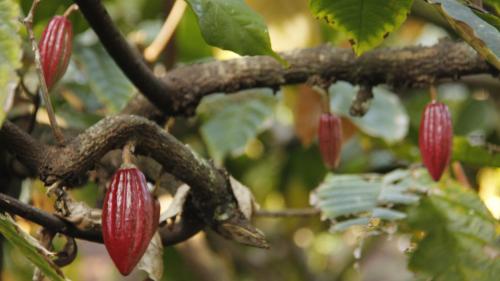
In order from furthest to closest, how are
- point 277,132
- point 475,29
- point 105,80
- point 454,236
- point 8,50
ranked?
point 277,132
point 105,80
point 454,236
point 475,29
point 8,50

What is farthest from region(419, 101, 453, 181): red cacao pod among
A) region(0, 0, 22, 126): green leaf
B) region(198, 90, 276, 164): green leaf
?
region(198, 90, 276, 164): green leaf

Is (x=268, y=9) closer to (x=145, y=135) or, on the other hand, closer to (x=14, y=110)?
(x=14, y=110)

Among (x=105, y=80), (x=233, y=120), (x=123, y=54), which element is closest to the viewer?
(x=123, y=54)

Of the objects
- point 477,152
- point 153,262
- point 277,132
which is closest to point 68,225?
point 153,262

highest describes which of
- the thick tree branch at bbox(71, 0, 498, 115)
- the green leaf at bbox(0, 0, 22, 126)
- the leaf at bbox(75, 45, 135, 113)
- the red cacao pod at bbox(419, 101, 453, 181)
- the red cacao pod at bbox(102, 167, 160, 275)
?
the green leaf at bbox(0, 0, 22, 126)

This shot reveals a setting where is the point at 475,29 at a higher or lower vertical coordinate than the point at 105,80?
higher

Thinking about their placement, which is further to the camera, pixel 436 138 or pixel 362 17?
pixel 436 138

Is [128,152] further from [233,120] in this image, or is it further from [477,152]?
[233,120]

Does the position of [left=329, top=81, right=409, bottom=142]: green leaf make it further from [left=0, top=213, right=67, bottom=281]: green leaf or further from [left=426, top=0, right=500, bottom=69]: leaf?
[left=0, top=213, right=67, bottom=281]: green leaf
